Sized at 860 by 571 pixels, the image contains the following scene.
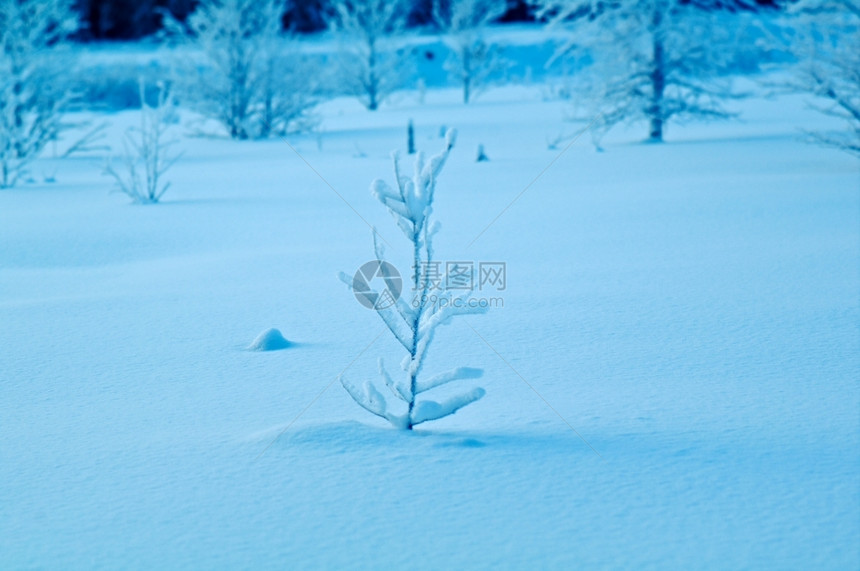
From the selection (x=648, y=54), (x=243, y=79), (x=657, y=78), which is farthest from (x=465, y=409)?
(x=243, y=79)

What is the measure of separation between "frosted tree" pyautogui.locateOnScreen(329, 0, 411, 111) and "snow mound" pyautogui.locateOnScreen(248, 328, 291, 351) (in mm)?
18476

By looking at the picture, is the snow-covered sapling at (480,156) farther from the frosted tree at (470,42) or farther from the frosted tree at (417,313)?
the frosted tree at (470,42)

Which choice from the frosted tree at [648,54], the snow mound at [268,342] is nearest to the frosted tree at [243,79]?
the frosted tree at [648,54]

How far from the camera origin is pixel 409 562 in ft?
6.44

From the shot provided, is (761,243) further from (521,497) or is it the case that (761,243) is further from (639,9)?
(639,9)

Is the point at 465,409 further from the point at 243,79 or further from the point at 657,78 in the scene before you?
the point at 243,79

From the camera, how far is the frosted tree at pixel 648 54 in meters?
12.6

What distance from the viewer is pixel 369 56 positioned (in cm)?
2247

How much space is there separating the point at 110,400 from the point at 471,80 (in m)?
22.2

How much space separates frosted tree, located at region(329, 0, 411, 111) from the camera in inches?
864

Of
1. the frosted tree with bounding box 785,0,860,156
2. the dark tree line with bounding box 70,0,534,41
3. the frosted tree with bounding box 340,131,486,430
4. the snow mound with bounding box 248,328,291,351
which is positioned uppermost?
the dark tree line with bounding box 70,0,534,41

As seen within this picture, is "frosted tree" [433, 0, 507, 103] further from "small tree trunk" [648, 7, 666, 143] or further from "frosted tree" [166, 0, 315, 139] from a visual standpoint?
"small tree trunk" [648, 7, 666, 143]

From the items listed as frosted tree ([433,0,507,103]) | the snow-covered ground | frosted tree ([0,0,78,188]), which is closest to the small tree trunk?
the snow-covered ground

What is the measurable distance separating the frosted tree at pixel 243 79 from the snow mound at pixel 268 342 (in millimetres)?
11856
